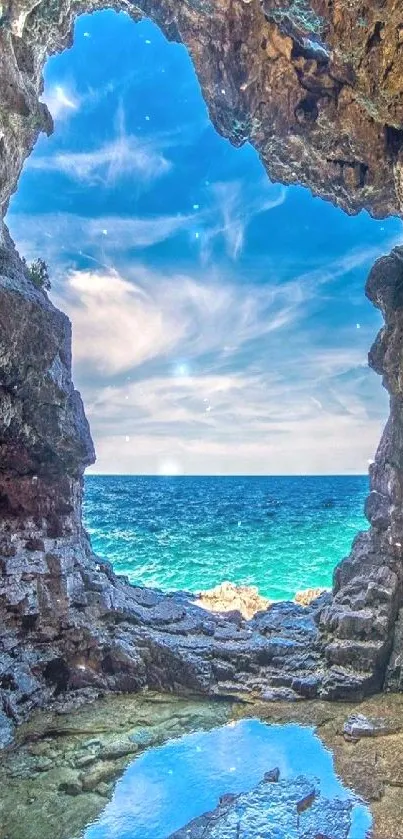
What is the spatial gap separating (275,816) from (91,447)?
45.5 ft

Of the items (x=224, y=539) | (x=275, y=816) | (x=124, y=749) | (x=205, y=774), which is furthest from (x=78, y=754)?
(x=224, y=539)

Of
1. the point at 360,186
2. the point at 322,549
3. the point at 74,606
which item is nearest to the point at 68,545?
the point at 74,606

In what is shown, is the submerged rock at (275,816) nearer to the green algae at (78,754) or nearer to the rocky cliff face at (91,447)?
the green algae at (78,754)

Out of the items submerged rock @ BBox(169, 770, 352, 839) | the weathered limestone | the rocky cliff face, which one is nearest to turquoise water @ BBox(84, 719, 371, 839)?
submerged rock @ BBox(169, 770, 352, 839)

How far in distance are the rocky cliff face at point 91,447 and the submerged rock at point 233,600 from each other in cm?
523

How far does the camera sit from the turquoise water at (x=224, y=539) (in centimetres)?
4216

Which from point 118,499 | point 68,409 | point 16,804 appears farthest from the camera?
point 118,499

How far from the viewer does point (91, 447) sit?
19.6 meters

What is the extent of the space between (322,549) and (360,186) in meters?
45.6

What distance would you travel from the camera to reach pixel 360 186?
52.8 ft

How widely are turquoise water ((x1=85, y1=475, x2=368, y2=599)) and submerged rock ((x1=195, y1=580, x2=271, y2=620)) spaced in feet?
34.0

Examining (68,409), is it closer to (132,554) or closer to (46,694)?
(46,694)

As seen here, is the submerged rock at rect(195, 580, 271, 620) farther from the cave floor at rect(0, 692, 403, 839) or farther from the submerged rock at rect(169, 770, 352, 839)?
the submerged rock at rect(169, 770, 352, 839)

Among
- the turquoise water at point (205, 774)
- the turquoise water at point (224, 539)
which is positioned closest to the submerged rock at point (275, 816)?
the turquoise water at point (205, 774)
